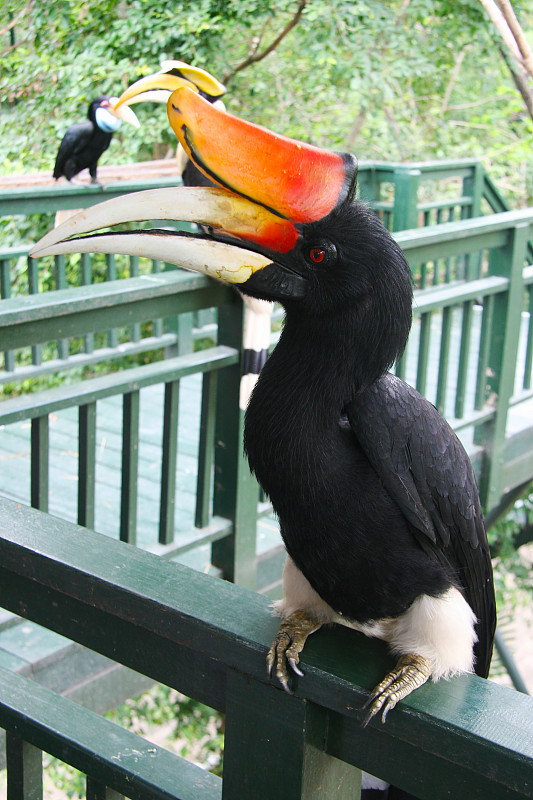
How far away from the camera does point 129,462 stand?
2.81 meters

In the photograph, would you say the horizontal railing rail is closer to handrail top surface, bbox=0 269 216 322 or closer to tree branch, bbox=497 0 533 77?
handrail top surface, bbox=0 269 216 322

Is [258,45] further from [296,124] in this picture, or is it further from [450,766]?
[450,766]

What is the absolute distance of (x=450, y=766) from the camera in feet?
3.00

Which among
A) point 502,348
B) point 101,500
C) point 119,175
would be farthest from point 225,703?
point 119,175

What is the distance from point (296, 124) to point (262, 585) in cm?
646

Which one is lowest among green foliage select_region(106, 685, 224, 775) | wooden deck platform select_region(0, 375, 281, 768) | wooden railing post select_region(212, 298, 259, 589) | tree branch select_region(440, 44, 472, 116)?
green foliage select_region(106, 685, 224, 775)

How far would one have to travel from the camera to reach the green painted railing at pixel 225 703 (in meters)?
0.91

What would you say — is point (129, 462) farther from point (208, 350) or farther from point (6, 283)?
point (6, 283)

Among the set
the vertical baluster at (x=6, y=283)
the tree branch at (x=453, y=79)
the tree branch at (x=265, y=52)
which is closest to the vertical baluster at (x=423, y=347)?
the vertical baluster at (x=6, y=283)

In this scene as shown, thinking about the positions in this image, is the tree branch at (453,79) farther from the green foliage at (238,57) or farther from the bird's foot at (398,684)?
the bird's foot at (398,684)

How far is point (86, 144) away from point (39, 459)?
304 cm

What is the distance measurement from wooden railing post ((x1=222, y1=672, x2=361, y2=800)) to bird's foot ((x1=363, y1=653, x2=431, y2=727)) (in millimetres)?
78

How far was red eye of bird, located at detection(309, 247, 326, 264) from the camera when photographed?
4.70 ft

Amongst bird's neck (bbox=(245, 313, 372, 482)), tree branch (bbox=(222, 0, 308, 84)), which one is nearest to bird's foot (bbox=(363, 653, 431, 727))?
bird's neck (bbox=(245, 313, 372, 482))
